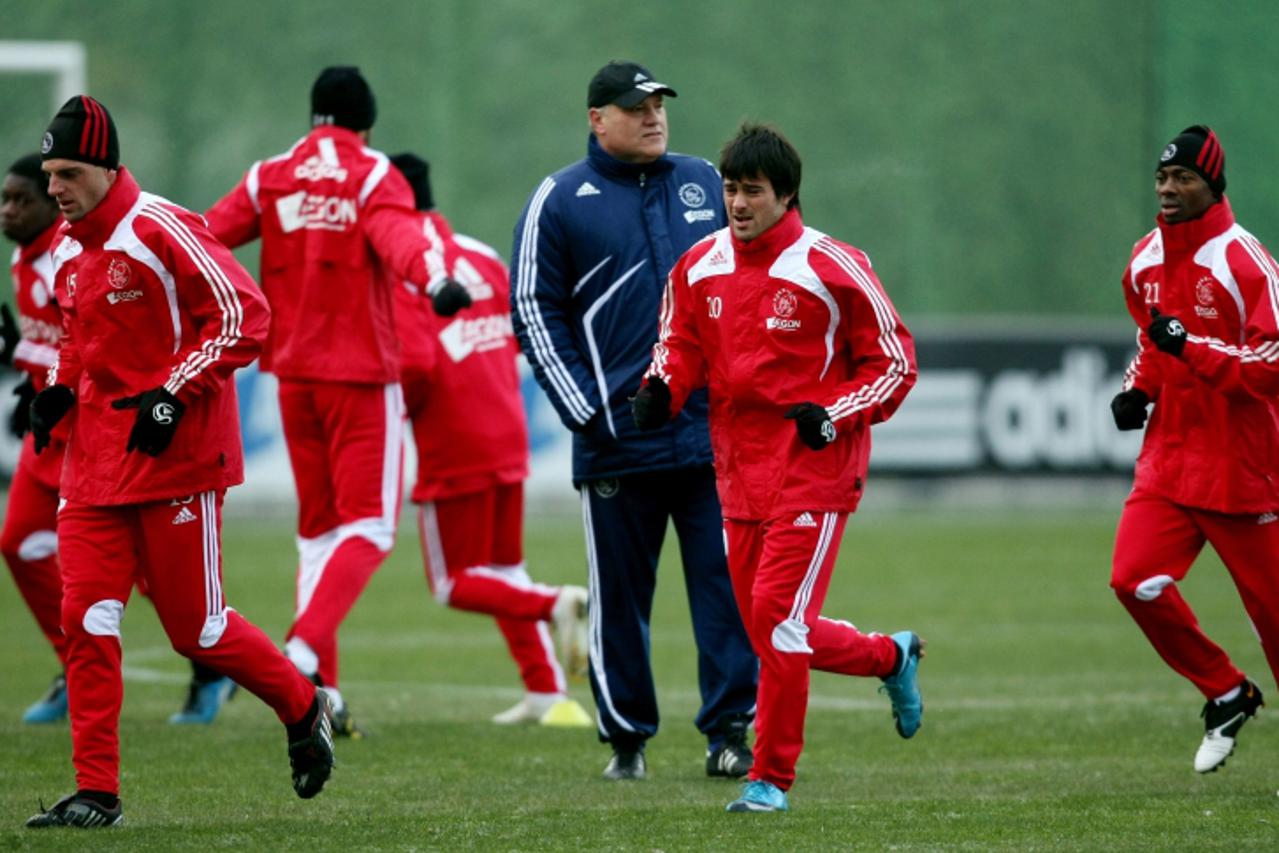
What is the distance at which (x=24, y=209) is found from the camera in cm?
Result: 1013

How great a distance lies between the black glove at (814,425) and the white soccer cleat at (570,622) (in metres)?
3.32

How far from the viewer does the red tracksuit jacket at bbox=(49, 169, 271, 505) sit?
7082mm

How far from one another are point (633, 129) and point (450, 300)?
3.14 feet

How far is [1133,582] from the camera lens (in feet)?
26.6

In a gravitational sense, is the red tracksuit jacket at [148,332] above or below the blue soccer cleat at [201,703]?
above

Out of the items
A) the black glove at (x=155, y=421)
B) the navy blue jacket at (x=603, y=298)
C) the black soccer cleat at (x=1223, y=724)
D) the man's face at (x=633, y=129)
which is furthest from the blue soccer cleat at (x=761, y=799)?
the man's face at (x=633, y=129)

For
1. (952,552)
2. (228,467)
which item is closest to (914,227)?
(952,552)

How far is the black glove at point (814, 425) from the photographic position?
276 inches

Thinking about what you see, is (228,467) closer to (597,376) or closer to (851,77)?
(597,376)

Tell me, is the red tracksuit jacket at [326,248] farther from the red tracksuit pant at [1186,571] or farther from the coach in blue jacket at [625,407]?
the red tracksuit pant at [1186,571]

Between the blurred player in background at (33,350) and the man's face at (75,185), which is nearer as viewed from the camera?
the man's face at (75,185)

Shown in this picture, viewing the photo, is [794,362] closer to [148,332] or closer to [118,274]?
[148,332]

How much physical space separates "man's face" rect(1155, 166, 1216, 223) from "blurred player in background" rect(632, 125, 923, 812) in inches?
52.6

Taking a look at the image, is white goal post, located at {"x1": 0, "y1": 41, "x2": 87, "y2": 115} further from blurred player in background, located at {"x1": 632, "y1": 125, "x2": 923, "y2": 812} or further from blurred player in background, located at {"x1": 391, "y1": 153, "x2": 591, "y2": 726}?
blurred player in background, located at {"x1": 632, "y1": 125, "x2": 923, "y2": 812}
